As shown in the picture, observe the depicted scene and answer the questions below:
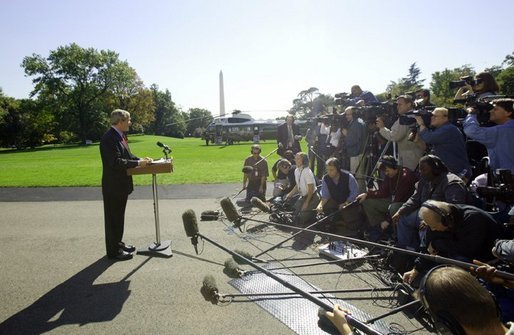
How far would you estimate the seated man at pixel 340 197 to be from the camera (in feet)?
22.2

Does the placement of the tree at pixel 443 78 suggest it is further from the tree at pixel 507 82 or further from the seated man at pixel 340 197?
the seated man at pixel 340 197

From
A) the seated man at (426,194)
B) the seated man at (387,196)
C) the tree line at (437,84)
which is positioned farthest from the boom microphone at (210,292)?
the tree line at (437,84)

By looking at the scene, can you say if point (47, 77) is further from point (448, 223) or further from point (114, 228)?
point (448, 223)

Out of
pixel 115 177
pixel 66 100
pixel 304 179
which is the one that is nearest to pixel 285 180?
pixel 304 179

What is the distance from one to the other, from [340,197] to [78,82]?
66941mm

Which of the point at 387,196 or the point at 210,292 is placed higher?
the point at 387,196

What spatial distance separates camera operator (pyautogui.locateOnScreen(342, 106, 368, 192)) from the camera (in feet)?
27.9

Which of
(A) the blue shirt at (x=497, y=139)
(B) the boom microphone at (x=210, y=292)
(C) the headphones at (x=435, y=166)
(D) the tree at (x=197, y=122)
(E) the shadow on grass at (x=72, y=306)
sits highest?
(D) the tree at (x=197, y=122)

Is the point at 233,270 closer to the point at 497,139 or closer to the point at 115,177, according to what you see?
the point at 115,177

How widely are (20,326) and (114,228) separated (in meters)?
2.16

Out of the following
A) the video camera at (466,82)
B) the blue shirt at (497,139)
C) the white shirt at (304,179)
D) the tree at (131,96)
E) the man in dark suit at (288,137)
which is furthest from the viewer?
the tree at (131,96)

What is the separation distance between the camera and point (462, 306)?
1.64 metres

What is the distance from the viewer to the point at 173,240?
6.88 m

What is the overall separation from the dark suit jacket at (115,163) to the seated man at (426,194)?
4.46 metres
